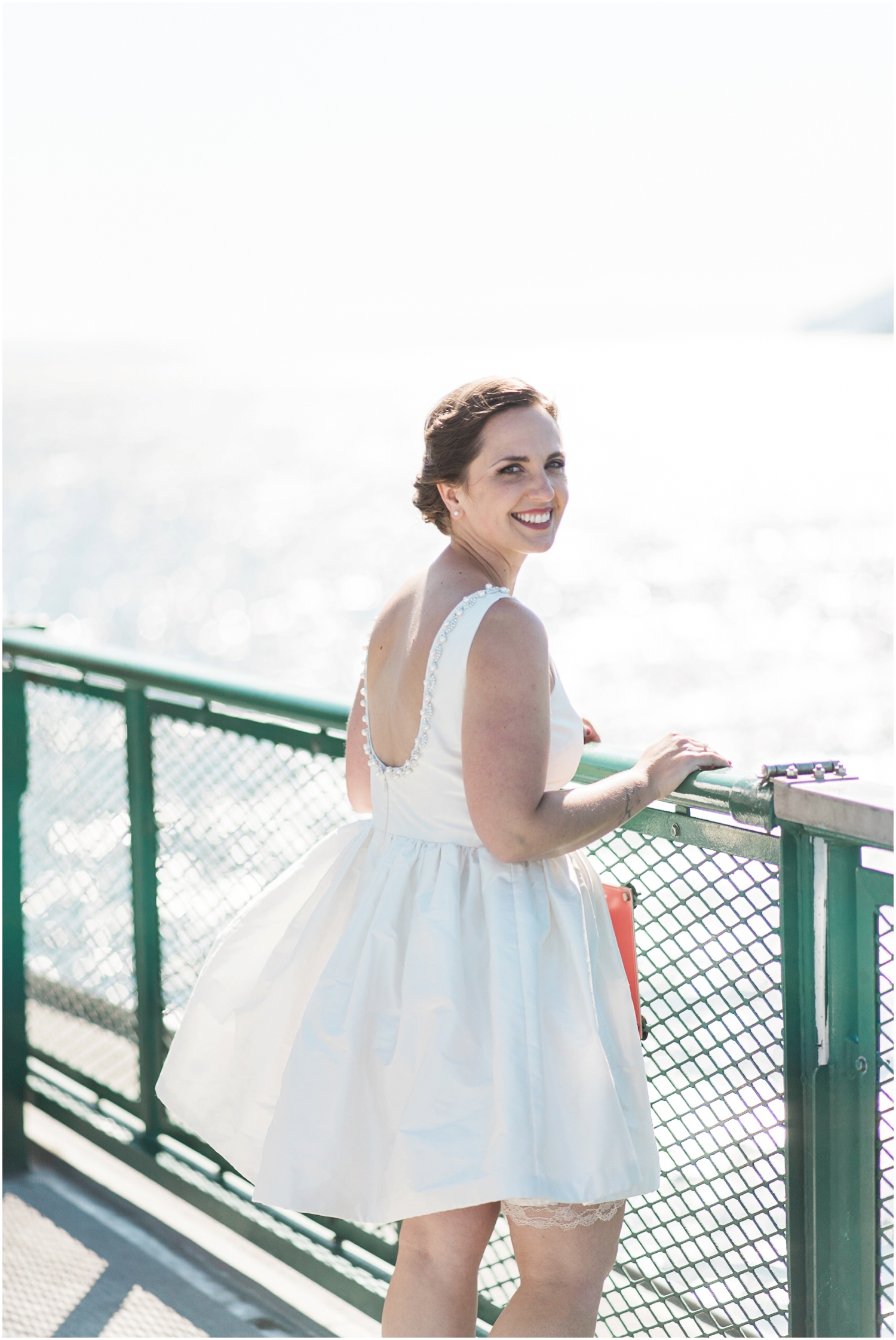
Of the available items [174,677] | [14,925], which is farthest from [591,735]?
[14,925]

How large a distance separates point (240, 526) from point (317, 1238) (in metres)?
49.1

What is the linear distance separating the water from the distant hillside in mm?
12402

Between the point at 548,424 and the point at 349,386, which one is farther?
the point at 349,386

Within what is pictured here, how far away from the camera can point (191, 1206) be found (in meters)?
3.02

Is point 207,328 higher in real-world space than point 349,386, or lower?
higher

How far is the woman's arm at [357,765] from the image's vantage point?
2.19 metres

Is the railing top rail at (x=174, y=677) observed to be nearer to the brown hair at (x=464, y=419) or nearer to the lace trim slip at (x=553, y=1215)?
the brown hair at (x=464, y=419)

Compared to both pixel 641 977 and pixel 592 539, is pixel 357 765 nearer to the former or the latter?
pixel 641 977

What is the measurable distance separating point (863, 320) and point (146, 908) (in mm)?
113884

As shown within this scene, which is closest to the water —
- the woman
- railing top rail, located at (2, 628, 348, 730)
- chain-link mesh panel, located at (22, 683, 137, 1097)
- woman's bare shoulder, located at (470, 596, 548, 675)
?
railing top rail, located at (2, 628, 348, 730)

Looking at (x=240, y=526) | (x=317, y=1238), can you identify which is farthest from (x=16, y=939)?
(x=240, y=526)

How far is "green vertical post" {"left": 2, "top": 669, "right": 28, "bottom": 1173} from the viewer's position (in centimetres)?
335

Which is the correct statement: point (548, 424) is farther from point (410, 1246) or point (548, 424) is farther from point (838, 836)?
point (410, 1246)

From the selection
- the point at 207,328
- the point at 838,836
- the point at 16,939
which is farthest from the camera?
the point at 207,328
